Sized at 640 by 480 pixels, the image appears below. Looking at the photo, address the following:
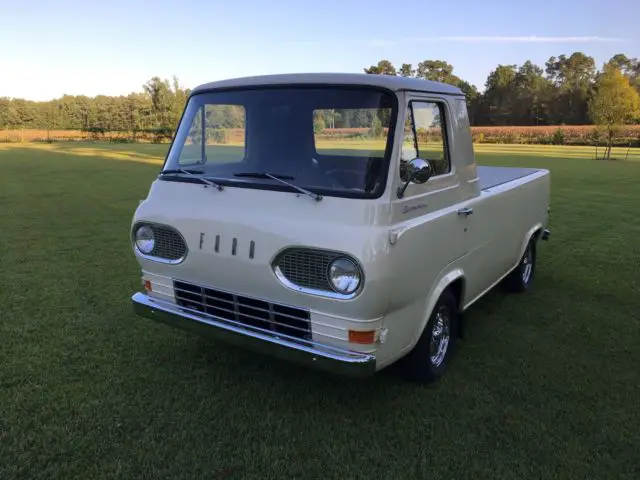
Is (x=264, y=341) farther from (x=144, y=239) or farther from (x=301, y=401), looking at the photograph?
(x=144, y=239)

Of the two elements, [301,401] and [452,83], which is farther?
[452,83]

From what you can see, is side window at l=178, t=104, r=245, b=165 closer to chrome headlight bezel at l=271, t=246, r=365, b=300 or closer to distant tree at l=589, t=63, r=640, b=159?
chrome headlight bezel at l=271, t=246, r=365, b=300

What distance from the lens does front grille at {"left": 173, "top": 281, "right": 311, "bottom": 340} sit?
3.34 m

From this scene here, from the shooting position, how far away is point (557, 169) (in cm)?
2462

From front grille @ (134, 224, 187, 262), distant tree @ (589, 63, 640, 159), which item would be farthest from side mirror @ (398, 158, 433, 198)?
distant tree @ (589, 63, 640, 159)

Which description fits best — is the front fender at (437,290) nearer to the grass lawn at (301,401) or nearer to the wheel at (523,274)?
the grass lawn at (301,401)

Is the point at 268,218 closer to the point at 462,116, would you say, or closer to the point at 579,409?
the point at 462,116

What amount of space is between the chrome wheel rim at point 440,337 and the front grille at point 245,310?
1.19 metres

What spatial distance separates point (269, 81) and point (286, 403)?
7.43 ft

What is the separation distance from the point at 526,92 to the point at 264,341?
299 ft

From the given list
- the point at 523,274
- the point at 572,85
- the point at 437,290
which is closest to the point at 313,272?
the point at 437,290

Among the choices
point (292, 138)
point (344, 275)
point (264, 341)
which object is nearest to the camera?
point (344, 275)

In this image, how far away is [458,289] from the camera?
424cm

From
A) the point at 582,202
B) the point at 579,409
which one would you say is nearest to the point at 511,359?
the point at 579,409
